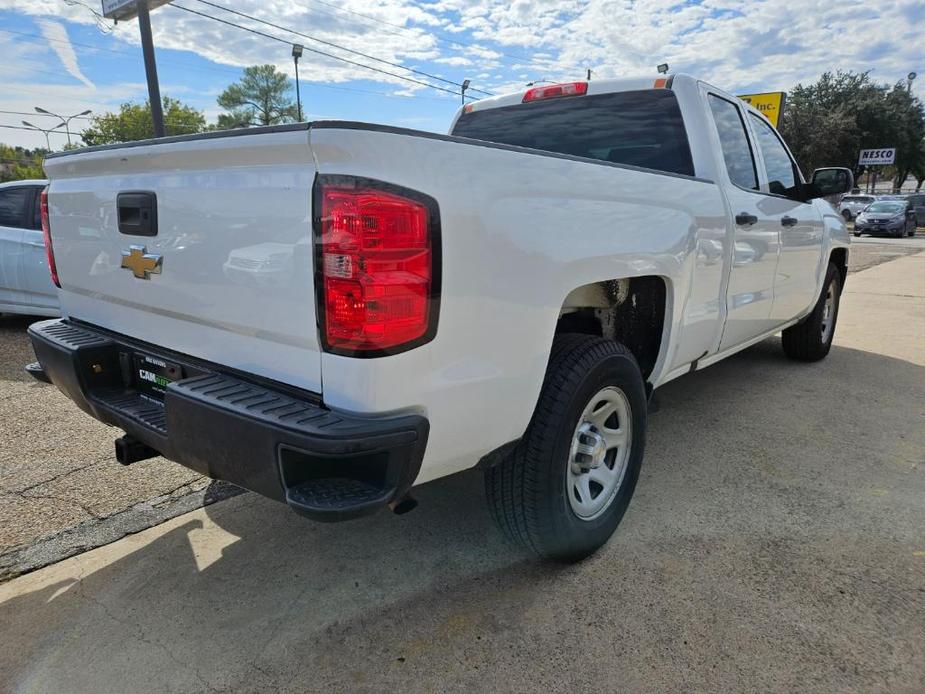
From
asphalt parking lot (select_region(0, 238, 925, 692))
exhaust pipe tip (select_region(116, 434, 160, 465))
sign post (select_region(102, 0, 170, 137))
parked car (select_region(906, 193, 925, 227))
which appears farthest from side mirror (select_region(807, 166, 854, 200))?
parked car (select_region(906, 193, 925, 227))

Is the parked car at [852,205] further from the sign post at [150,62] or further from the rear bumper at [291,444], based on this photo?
the rear bumper at [291,444]

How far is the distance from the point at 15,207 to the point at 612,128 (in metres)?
5.91

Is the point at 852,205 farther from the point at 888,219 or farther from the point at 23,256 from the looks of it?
the point at 23,256

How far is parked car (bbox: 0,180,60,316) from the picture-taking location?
6098 millimetres

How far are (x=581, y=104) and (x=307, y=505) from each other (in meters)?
2.87

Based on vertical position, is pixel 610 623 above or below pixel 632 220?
below

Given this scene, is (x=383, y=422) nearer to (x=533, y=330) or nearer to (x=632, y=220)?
(x=533, y=330)

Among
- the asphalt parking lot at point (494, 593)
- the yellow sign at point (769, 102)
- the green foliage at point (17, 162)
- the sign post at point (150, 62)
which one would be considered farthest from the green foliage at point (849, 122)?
the green foliage at point (17, 162)

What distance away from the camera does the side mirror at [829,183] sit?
168 inches

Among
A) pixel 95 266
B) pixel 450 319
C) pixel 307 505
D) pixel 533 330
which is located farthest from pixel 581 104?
pixel 307 505

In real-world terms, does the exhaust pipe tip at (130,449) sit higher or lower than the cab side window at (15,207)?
lower

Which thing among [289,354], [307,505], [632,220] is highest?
[632,220]

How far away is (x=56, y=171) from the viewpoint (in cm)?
265

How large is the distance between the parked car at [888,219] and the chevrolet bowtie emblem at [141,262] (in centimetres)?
2917
